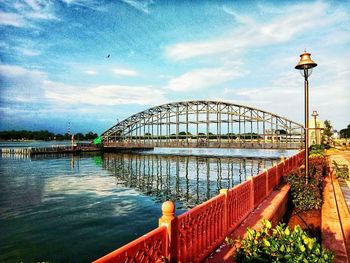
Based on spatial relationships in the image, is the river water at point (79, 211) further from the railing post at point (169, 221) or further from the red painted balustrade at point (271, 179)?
the railing post at point (169, 221)

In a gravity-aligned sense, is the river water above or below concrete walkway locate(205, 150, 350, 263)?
below

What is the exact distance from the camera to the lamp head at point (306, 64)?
896 cm

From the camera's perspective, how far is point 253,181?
7.23 metres

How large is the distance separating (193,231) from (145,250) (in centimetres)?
137

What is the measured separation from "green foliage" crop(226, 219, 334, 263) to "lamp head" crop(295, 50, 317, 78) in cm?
746

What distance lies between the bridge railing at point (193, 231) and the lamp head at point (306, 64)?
4712mm

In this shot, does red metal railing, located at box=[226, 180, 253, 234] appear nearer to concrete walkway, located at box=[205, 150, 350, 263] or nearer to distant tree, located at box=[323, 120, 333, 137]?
concrete walkway, located at box=[205, 150, 350, 263]

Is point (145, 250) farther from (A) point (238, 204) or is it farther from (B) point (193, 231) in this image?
(A) point (238, 204)

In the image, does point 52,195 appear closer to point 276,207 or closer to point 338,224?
point 276,207

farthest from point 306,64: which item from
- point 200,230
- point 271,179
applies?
point 200,230

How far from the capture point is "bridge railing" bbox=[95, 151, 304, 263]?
308 centimetres

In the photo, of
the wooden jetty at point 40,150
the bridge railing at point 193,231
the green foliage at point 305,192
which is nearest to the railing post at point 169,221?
the bridge railing at point 193,231

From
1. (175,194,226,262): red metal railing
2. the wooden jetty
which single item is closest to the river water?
(175,194,226,262): red metal railing

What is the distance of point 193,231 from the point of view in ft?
14.2
